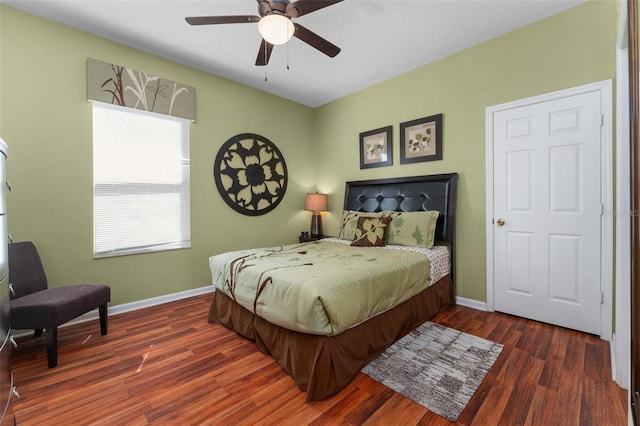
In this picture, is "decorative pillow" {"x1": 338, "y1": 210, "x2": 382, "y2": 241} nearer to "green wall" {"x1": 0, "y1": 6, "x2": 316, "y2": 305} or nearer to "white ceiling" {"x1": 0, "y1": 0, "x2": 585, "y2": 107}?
"green wall" {"x1": 0, "y1": 6, "x2": 316, "y2": 305}

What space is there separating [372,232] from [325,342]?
5.54 feet

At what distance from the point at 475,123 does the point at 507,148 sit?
437 millimetres

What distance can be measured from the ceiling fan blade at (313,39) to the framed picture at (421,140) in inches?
60.3

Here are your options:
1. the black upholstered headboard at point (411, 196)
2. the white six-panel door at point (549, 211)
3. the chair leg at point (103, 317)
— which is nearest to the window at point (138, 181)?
the chair leg at point (103, 317)

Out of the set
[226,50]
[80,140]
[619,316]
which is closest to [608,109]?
[619,316]

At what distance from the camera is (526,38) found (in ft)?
8.37

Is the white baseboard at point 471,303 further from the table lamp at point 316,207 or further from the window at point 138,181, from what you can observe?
the window at point 138,181

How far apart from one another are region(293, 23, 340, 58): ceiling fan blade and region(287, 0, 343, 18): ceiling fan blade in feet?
0.25

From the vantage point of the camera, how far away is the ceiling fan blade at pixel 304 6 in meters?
1.78

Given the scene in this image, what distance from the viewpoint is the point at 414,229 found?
9.64ft

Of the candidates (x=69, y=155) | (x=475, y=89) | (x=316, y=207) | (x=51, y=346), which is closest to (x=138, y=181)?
(x=69, y=155)

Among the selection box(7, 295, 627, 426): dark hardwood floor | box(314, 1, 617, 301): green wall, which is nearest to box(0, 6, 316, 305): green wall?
box(7, 295, 627, 426): dark hardwood floor

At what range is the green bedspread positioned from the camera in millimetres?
1557

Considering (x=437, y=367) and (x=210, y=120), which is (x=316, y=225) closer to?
(x=210, y=120)
